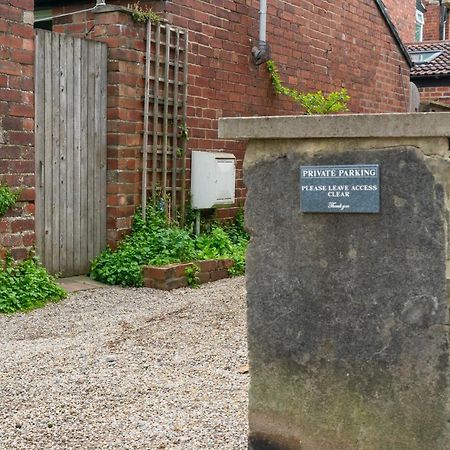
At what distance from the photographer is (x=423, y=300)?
9.54 feet

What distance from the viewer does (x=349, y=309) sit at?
120 inches

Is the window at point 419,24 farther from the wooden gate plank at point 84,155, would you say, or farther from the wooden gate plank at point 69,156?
the wooden gate plank at point 69,156

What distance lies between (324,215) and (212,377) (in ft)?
6.23

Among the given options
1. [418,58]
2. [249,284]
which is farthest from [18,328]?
[418,58]

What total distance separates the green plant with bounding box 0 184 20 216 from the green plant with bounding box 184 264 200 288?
1.80m

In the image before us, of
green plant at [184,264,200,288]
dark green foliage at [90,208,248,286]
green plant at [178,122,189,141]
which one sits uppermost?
green plant at [178,122,189,141]

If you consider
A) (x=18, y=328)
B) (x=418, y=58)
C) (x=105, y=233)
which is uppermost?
(x=418, y=58)

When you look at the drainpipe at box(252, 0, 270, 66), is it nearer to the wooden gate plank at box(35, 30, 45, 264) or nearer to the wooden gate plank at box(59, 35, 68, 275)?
the wooden gate plank at box(59, 35, 68, 275)

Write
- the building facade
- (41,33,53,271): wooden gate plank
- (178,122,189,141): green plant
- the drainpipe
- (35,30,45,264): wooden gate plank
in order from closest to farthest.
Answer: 1. (35,30,45,264): wooden gate plank
2. (41,33,53,271): wooden gate plank
3. the building facade
4. (178,122,189,141): green plant
5. the drainpipe

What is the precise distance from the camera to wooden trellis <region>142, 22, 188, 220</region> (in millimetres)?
8180

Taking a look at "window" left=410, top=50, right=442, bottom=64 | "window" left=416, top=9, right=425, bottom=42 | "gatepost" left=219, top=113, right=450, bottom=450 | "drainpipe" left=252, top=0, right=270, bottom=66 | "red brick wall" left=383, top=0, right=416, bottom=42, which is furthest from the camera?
"window" left=416, top=9, right=425, bottom=42

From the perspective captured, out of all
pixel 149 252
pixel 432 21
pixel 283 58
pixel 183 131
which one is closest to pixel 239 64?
pixel 283 58

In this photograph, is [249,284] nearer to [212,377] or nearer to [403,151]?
[403,151]

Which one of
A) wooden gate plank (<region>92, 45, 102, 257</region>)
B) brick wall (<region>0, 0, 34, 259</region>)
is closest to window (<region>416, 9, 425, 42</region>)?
wooden gate plank (<region>92, 45, 102, 257</region>)
